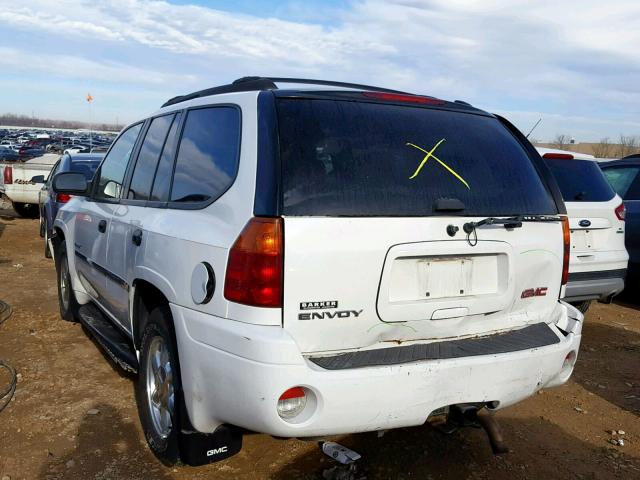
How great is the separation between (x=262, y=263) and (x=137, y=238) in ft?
3.95

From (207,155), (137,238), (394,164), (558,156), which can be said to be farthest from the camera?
(558,156)

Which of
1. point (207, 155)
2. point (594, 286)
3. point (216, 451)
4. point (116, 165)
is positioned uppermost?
point (207, 155)

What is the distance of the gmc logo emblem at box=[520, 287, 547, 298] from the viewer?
9.50 feet

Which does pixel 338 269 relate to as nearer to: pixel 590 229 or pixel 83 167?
pixel 590 229

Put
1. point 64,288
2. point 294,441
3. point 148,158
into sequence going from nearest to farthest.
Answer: point 294,441
point 148,158
point 64,288

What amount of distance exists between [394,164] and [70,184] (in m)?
2.88

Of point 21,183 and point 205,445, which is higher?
point 21,183

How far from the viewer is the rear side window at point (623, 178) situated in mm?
7094

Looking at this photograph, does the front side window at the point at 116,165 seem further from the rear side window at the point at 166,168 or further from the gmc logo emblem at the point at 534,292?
the gmc logo emblem at the point at 534,292

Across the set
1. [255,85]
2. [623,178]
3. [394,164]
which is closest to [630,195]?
[623,178]

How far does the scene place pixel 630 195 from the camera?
705cm

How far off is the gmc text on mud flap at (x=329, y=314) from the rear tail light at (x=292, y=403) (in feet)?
0.91

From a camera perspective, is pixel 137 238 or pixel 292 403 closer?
pixel 292 403

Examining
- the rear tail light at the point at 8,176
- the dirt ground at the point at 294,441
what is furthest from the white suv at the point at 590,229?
the rear tail light at the point at 8,176
